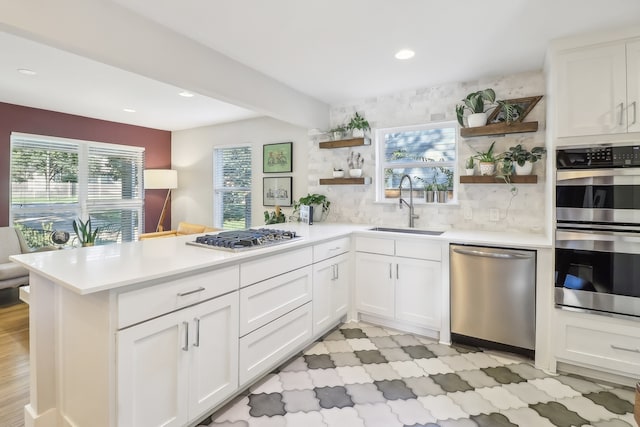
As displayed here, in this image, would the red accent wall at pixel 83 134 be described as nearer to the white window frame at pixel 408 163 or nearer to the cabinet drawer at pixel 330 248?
the white window frame at pixel 408 163

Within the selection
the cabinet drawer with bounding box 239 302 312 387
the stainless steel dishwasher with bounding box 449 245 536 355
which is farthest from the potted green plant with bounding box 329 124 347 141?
the cabinet drawer with bounding box 239 302 312 387

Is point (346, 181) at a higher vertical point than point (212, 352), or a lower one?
higher

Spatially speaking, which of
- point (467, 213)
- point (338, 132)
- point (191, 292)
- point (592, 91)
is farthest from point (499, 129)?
point (191, 292)

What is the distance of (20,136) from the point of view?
4.20 meters

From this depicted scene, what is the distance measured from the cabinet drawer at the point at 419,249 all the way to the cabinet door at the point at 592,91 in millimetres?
Answer: 1175

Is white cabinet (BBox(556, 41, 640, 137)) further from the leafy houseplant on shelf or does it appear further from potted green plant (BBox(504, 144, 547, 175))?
the leafy houseplant on shelf

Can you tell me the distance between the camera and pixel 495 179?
2.83 metres

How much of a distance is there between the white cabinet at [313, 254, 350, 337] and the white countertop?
1.20ft

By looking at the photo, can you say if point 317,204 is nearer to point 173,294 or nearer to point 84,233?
point 173,294

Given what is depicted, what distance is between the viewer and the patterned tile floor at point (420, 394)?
1.81m

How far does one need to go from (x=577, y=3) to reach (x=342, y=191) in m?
2.53

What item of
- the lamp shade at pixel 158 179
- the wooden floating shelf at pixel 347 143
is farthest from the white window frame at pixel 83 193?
the wooden floating shelf at pixel 347 143

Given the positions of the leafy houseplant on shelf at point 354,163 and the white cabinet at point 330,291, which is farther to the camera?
the leafy houseplant on shelf at point 354,163

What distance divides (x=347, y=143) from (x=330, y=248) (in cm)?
135
